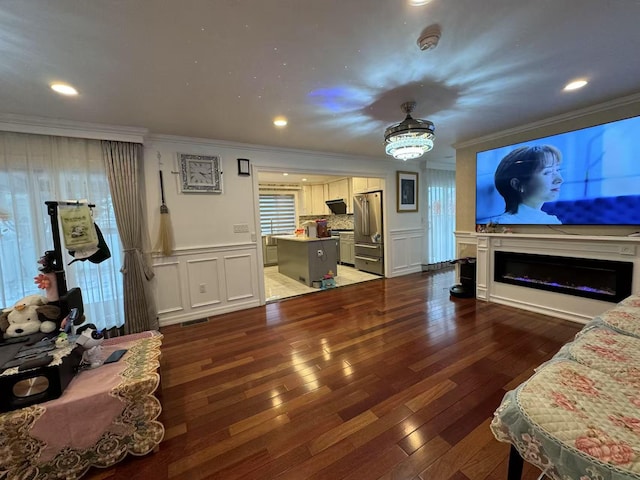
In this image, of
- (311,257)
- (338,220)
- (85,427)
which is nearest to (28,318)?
(85,427)

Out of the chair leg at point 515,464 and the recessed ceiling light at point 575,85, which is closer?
the chair leg at point 515,464

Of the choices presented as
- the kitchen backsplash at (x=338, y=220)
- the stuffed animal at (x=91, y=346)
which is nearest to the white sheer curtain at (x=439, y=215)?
the kitchen backsplash at (x=338, y=220)

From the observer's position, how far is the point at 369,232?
550cm

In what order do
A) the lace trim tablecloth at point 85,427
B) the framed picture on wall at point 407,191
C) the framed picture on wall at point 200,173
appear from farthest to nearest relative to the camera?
the framed picture on wall at point 407,191 < the framed picture on wall at point 200,173 < the lace trim tablecloth at point 85,427

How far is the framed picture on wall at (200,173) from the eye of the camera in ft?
10.8

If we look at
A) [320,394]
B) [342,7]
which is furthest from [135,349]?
[342,7]

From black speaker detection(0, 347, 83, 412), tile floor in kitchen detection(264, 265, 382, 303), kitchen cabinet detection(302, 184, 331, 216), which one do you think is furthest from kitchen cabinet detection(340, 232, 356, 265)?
black speaker detection(0, 347, 83, 412)

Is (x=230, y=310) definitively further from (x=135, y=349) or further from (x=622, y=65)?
(x=622, y=65)

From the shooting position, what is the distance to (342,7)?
51.5 inches

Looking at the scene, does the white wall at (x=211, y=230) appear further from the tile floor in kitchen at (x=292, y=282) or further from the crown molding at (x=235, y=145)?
the tile floor in kitchen at (x=292, y=282)

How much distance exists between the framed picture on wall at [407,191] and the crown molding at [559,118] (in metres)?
1.33

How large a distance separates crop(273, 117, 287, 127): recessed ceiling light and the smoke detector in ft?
5.07

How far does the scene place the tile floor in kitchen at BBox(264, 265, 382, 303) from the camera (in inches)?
173

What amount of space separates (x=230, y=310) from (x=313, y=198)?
4.78 meters
